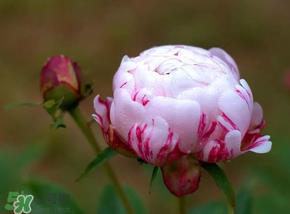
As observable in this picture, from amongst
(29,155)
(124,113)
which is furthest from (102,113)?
(29,155)

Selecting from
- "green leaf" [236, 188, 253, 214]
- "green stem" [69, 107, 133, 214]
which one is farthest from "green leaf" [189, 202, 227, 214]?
"green stem" [69, 107, 133, 214]

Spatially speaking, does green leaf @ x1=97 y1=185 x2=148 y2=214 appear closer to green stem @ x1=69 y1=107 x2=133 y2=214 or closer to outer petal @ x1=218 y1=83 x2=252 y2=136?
green stem @ x1=69 y1=107 x2=133 y2=214

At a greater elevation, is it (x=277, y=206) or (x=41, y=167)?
(x=277, y=206)

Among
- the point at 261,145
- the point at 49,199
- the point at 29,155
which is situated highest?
the point at 261,145

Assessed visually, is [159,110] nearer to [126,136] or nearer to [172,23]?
[126,136]

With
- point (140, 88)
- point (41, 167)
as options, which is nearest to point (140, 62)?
point (140, 88)

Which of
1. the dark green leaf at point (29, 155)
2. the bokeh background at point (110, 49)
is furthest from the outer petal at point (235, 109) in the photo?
the bokeh background at point (110, 49)

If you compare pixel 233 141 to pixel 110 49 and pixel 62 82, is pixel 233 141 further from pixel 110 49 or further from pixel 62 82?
pixel 110 49
